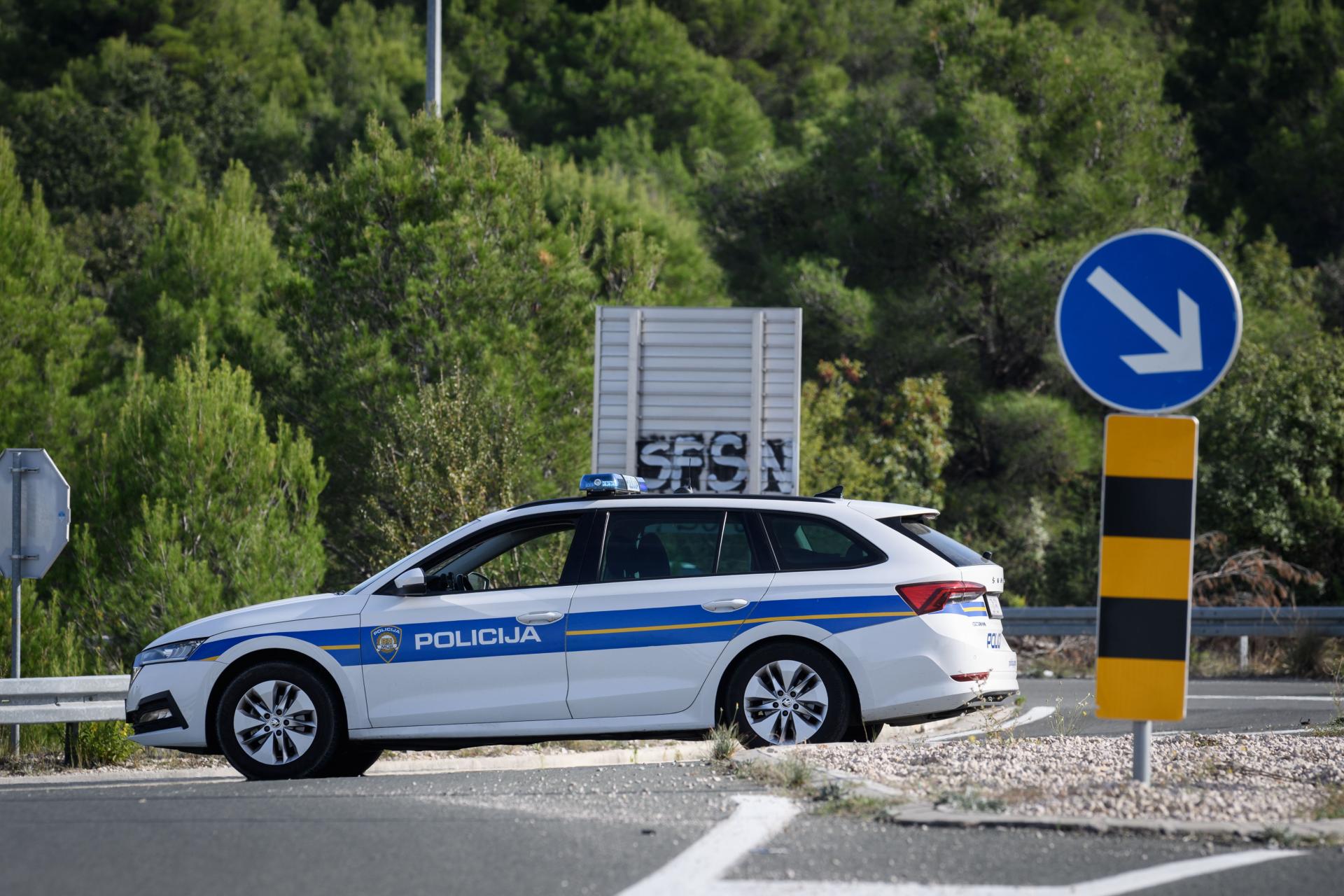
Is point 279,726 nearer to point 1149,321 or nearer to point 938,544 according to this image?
point 938,544

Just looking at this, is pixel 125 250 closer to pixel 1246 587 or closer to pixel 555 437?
pixel 555 437

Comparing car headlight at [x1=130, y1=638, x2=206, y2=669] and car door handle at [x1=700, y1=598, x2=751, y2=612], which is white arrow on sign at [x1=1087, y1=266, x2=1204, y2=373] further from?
car headlight at [x1=130, y1=638, x2=206, y2=669]

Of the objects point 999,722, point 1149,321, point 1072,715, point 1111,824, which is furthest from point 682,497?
point 1072,715

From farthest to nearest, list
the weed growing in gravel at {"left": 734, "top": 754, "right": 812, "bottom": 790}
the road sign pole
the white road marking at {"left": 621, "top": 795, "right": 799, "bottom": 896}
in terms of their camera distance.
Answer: the weed growing in gravel at {"left": 734, "top": 754, "right": 812, "bottom": 790} → the road sign pole → the white road marking at {"left": 621, "top": 795, "right": 799, "bottom": 896}

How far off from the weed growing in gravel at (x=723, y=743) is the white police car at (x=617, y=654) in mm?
249

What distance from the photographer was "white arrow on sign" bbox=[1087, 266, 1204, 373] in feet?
20.6

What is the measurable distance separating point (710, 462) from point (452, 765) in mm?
6221

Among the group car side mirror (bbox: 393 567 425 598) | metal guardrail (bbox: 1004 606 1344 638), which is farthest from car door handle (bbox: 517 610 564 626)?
metal guardrail (bbox: 1004 606 1344 638)

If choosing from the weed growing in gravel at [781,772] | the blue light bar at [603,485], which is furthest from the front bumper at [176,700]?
the weed growing in gravel at [781,772]

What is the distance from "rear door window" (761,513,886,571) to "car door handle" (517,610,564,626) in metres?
1.28

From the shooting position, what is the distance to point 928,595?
882cm

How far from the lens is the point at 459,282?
2809 centimetres

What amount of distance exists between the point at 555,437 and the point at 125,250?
19.3m

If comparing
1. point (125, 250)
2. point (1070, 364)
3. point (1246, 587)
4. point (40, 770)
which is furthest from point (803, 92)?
point (1070, 364)
